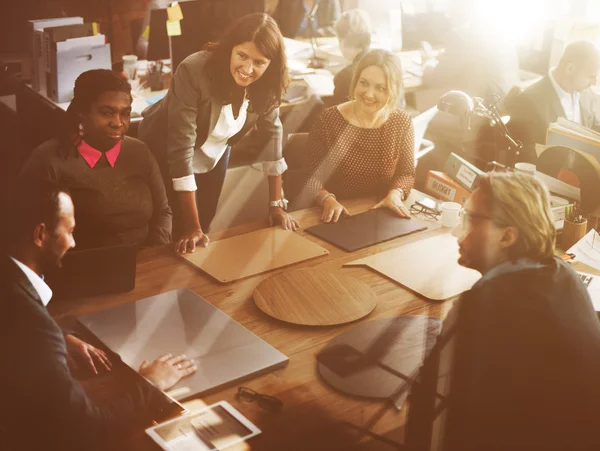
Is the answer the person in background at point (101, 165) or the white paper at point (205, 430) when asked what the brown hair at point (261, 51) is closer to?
the person in background at point (101, 165)

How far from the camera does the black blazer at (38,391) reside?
1.29 metres

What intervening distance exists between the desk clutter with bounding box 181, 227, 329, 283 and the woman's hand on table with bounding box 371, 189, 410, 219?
399 millimetres

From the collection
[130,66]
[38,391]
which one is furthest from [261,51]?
[130,66]

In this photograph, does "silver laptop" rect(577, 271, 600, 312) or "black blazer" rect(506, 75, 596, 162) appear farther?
"black blazer" rect(506, 75, 596, 162)

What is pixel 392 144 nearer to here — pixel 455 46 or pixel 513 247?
pixel 513 247

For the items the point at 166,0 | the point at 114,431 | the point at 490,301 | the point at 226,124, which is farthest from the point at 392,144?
the point at 166,0

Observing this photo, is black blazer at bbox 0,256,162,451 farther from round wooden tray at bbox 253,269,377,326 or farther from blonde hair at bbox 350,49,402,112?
blonde hair at bbox 350,49,402,112

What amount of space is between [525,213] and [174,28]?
2642 millimetres

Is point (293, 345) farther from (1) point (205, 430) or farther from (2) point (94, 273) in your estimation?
(2) point (94, 273)

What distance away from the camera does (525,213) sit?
5.10ft

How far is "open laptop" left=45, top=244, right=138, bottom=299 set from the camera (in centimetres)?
182

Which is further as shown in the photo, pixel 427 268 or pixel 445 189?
pixel 445 189

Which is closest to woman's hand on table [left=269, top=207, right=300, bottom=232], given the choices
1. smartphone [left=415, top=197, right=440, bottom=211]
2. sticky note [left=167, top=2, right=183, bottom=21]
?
smartphone [left=415, top=197, right=440, bottom=211]

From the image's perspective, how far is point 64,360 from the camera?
1.34 m
